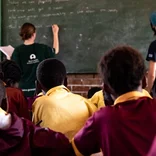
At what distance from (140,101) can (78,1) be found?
110 inches

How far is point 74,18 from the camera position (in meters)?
3.92

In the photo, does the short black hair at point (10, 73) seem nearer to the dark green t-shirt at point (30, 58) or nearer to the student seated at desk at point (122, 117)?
the dark green t-shirt at point (30, 58)

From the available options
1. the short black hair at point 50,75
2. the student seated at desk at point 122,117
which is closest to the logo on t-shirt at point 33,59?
the short black hair at point 50,75

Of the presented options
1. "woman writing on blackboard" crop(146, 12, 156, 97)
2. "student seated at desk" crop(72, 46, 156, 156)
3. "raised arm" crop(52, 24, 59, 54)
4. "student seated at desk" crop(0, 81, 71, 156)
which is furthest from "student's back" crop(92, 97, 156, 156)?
"raised arm" crop(52, 24, 59, 54)

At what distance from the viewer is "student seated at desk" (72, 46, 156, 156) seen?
1219 mm

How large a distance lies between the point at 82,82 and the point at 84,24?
0.61 m

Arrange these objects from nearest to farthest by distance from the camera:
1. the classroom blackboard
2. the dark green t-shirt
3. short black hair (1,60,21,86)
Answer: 1. short black hair (1,60,21,86)
2. the dark green t-shirt
3. the classroom blackboard

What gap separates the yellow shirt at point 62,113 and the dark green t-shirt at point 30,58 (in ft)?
5.30

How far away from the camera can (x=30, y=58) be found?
3.54 meters

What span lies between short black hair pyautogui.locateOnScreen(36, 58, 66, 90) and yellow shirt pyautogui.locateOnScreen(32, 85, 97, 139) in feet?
0.48

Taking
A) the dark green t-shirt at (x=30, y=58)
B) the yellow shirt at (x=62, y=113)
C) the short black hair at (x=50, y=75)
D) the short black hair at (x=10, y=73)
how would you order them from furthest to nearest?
the dark green t-shirt at (x=30, y=58) → the short black hair at (x=10, y=73) → the short black hair at (x=50, y=75) → the yellow shirt at (x=62, y=113)

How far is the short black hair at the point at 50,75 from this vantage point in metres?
2.08

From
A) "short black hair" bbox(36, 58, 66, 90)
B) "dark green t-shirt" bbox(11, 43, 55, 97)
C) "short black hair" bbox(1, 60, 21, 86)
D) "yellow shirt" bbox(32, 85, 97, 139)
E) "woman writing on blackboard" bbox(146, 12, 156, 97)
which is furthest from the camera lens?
"dark green t-shirt" bbox(11, 43, 55, 97)

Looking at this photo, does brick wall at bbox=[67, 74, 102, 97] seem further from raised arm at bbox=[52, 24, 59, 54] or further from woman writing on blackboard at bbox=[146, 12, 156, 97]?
woman writing on blackboard at bbox=[146, 12, 156, 97]
